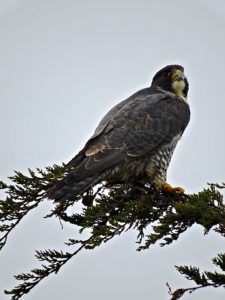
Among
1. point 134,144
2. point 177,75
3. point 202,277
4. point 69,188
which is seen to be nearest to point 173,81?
point 177,75

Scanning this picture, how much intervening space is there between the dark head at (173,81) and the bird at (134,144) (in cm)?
68

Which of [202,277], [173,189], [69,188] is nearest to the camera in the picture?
[202,277]

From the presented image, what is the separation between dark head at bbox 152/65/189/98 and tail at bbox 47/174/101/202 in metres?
3.02

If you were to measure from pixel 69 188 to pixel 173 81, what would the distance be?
356 centimetres

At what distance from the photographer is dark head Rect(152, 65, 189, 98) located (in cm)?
845

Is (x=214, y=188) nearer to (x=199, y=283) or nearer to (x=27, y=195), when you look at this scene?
(x=199, y=283)

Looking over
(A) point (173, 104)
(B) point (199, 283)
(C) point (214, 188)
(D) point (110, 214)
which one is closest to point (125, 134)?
(A) point (173, 104)

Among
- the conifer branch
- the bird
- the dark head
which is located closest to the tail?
the bird

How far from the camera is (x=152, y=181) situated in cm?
683

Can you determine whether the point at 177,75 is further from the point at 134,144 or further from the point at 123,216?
the point at 123,216

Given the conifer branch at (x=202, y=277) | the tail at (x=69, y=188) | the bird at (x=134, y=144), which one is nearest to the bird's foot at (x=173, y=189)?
the bird at (x=134, y=144)

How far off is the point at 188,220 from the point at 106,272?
112 m

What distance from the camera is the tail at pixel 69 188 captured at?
5246 millimetres

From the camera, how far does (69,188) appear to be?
5.42m
